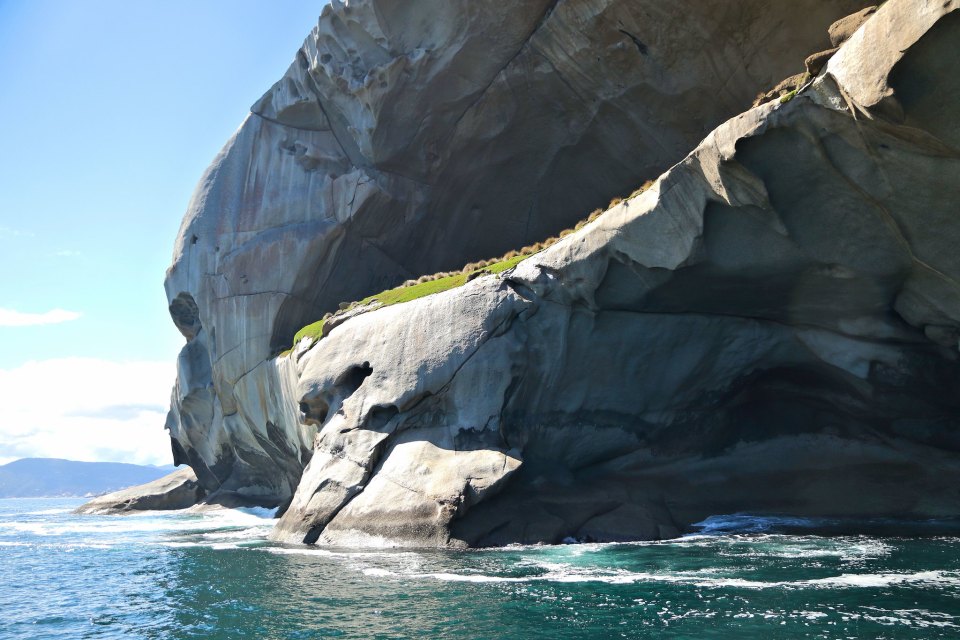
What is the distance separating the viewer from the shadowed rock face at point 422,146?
29.2 m

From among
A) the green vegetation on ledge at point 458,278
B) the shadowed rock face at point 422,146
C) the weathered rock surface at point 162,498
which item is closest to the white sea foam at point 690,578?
the green vegetation on ledge at point 458,278

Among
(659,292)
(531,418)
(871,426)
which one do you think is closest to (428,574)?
(531,418)

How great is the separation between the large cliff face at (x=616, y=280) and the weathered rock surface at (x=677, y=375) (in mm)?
73

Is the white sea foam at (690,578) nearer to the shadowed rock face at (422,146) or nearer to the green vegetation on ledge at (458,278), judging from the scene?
the green vegetation on ledge at (458,278)

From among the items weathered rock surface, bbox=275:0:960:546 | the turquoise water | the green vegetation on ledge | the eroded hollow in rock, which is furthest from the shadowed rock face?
the turquoise water

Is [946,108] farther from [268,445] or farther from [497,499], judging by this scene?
[268,445]

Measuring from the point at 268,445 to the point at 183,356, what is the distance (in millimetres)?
9971

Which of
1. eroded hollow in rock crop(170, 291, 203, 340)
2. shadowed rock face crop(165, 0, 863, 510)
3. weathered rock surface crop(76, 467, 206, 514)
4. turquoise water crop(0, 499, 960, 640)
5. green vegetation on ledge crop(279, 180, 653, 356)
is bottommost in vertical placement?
turquoise water crop(0, 499, 960, 640)

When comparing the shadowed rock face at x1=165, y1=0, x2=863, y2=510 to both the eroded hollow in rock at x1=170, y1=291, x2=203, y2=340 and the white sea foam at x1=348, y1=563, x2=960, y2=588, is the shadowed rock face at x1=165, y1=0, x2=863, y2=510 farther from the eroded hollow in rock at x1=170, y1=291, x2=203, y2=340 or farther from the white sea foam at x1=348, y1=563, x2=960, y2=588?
the white sea foam at x1=348, y1=563, x2=960, y2=588

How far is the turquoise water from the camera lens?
1143cm

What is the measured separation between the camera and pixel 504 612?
12.5 metres

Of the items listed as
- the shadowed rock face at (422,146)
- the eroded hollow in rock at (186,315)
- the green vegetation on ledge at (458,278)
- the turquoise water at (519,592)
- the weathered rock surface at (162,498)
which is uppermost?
the shadowed rock face at (422,146)

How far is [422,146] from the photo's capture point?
34906 millimetres

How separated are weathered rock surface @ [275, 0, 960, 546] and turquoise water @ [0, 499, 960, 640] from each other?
8.39 ft
